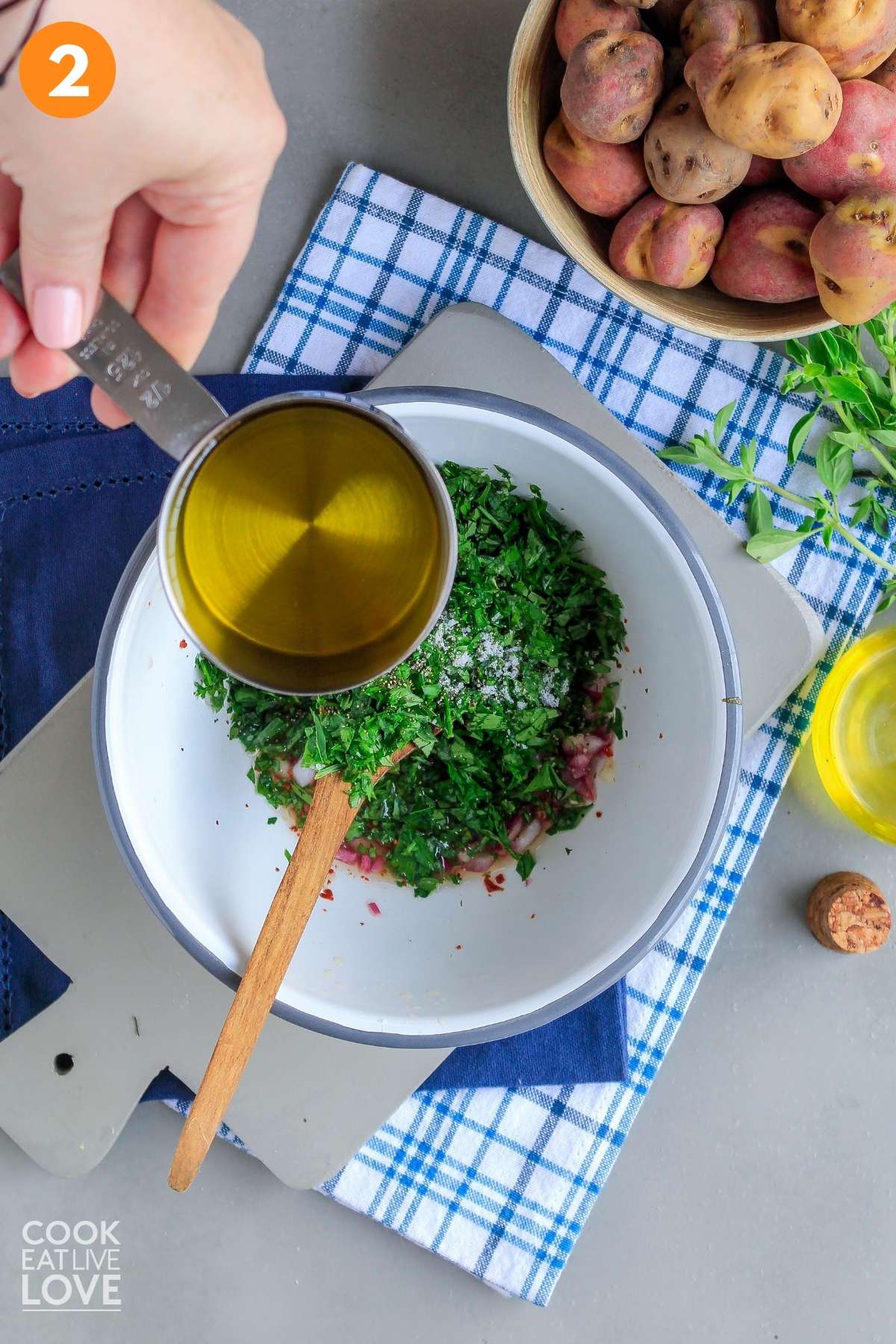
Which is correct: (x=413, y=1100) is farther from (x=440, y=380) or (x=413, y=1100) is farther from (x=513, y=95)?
(x=513, y=95)

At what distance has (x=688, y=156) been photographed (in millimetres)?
1417

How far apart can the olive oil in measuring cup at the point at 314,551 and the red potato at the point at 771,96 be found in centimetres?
59

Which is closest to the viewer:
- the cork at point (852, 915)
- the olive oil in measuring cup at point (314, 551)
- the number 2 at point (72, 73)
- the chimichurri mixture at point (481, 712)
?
the number 2 at point (72, 73)

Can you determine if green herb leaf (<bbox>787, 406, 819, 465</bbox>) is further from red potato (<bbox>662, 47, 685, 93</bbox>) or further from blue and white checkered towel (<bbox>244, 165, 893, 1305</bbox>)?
red potato (<bbox>662, 47, 685, 93</bbox>)

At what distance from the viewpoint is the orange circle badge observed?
1.14 meters

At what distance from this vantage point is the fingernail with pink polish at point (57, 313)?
117 centimetres

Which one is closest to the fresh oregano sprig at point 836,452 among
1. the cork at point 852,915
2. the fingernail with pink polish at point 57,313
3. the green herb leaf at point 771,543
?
the green herb leaf at point 771,543

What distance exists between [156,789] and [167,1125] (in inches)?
26.9

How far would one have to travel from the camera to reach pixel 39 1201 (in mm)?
1840

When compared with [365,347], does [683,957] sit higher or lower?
lower

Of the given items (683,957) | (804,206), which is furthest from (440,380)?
(683,957)

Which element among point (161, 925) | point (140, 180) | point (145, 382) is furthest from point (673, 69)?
point (161, 925)

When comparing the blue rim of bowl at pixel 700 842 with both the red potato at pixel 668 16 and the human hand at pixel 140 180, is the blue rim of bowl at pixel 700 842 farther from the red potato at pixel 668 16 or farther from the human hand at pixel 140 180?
the red potato at pixel 668 16

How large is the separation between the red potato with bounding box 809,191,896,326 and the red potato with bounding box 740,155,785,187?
0.42 feet
